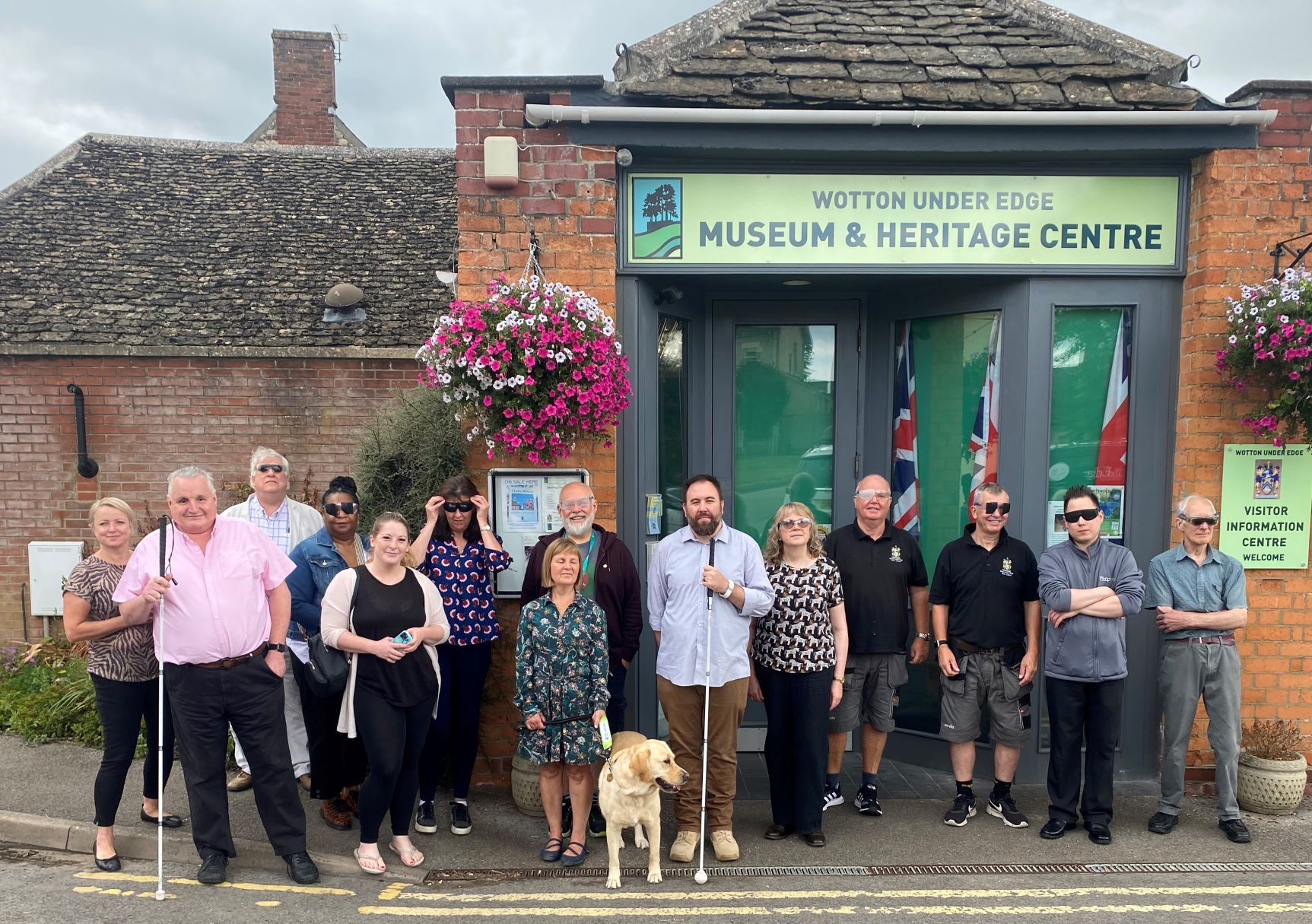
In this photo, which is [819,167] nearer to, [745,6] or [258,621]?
[745,6]

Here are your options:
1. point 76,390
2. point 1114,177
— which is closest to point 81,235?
point 76,390

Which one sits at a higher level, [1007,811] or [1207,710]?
[1207,710]

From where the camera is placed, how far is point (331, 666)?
416cm

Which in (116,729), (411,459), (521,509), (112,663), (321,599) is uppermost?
(411,459)

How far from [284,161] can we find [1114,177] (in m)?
12.6

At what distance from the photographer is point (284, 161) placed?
44.8ft

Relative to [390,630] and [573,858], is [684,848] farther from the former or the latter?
[390,630]

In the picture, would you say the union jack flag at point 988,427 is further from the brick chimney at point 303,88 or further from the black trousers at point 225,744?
the brick chimney at point 303,88

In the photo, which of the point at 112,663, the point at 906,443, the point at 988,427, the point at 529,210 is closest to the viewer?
the point at 112,663

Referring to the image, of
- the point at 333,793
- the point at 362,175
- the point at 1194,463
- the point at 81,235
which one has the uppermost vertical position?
the point at 362,175

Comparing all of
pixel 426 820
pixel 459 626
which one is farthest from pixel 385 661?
pixel 426 820

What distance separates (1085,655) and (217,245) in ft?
37.6

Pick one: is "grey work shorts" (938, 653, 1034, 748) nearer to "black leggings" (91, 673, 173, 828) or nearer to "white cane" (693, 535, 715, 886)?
"white cane" (693, 535, 715, 886)

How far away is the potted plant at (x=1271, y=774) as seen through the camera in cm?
488
